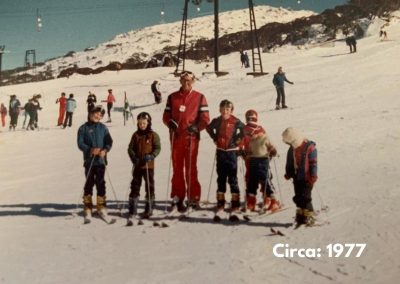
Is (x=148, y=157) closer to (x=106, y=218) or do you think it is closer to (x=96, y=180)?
(x=96, y=180)

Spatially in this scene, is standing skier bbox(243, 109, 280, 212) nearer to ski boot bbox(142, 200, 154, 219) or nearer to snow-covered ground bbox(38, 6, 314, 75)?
ski boot bbox(142, 200, 154, 219)

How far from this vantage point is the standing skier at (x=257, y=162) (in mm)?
6129

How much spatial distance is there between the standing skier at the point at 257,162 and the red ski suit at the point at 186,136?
0.63 m

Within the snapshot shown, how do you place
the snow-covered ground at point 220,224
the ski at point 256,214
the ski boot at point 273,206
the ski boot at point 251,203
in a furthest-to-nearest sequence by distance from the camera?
the ski boot at point 251,203 → the ski boot at point 273,206 → the ski at point 256,214 → the snow-covered ground at point 220,224

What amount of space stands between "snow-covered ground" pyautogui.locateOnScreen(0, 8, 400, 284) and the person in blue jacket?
33 centimetres

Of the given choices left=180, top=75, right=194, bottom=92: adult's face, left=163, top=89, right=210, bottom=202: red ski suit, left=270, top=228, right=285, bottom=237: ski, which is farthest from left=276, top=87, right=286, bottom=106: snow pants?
left=270, top=228, right=285, bottom=237: ski

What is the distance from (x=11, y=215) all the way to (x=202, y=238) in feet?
10.9

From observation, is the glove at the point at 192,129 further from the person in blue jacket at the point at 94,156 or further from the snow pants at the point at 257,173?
the person in blue jacket at the point at 94,156

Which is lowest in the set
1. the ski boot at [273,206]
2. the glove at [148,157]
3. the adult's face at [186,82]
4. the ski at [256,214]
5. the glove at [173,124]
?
the ski at [256,214]

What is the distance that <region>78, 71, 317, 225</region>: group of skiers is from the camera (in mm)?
6145

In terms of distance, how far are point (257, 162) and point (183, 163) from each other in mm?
1029

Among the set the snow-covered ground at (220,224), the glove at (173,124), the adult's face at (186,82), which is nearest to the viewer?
the snow-covered ground at (220,224)

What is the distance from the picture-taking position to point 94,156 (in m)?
6.35

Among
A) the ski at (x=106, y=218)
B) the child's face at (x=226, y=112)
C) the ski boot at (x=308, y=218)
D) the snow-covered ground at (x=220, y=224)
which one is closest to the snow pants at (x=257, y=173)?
the snow-covered ground at (x=220, y=224)
